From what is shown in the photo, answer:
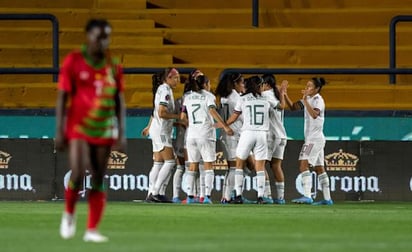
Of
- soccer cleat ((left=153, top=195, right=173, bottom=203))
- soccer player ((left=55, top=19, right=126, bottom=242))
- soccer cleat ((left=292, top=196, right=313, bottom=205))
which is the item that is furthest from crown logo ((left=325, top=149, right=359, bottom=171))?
soccer player ((left=55, top=19, right=126, bottom=242))

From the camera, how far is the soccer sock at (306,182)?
23.7 meters

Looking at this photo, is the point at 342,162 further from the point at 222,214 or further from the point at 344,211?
the point at 222,214

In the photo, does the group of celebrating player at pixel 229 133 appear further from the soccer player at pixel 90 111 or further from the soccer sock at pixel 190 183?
the soccer player at pixel 90 111

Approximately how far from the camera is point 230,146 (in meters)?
24.4

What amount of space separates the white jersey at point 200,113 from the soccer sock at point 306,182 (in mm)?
1696

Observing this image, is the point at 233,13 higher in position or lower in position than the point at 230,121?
higher

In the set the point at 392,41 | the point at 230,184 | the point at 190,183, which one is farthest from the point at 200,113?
the point at 392,41

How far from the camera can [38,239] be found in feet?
45.9

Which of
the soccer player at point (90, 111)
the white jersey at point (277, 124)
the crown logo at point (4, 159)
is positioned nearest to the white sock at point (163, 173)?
the white jersey at point (277, 124)

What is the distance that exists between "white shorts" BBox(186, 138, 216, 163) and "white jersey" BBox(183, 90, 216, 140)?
0.28 feet

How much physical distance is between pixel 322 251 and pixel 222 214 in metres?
6.68

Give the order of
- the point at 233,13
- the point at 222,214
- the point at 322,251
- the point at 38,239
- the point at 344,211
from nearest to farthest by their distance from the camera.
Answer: the point at 322,251 → the point at 38,239 → the point at 222,214 → the point at 344,211 → the point at 233,13

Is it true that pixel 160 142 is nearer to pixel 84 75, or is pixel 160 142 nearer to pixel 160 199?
pixel 160 199

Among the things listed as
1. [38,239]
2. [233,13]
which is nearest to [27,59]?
[233,13]
